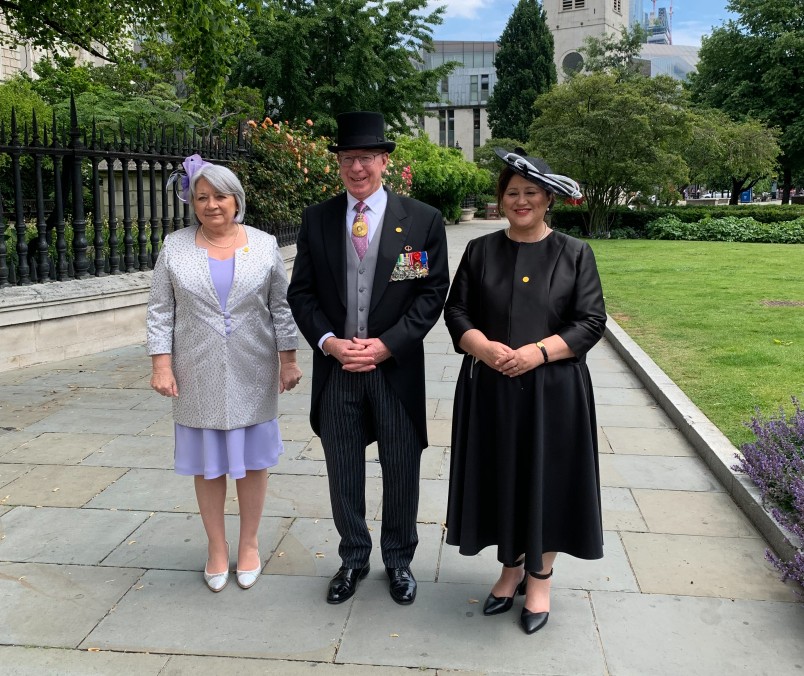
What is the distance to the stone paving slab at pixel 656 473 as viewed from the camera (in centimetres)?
472

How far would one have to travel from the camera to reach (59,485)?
461cm

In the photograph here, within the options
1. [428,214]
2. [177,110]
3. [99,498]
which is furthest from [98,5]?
[428,214]

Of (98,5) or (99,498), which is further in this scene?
(98,5)

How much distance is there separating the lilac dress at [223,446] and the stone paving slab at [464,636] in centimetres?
73

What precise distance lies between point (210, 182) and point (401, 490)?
1.47 metres

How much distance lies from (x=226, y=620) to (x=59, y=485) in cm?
194

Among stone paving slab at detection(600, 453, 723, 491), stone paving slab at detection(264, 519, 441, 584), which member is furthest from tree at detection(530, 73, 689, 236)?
stone paving slab at detection(264, 519, 441, 584)

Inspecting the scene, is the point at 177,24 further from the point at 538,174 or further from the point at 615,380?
the point at 538,174

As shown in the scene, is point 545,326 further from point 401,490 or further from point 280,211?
point 280,211

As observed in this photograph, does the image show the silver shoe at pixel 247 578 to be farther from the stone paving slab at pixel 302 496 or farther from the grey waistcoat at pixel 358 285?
the grey waistcoat at pixel 358 285

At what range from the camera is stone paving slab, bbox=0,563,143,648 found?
3059 millimetres

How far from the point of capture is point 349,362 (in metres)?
3.08

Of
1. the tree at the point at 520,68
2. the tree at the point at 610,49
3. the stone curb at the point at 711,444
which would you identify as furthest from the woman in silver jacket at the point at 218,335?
the tree at the point at 520,68

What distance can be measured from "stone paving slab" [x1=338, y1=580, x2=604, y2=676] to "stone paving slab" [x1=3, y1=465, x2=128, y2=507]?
1943 millimetres
